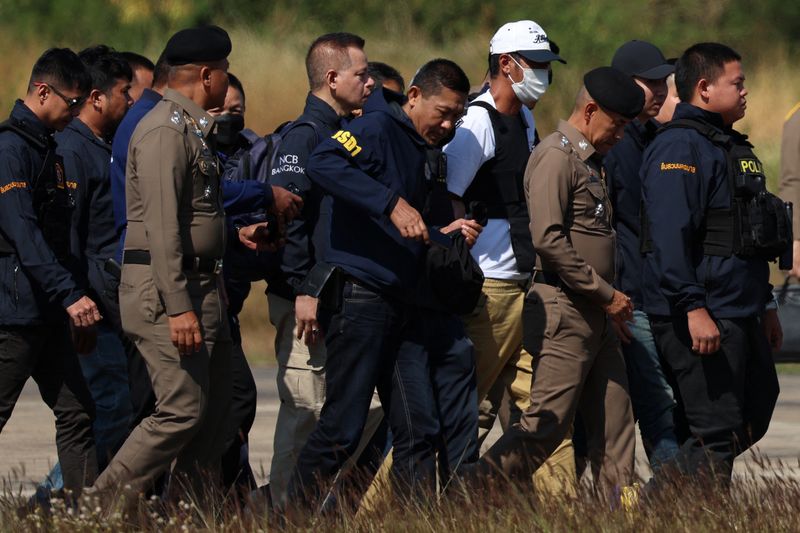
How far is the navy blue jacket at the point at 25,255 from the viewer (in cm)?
647

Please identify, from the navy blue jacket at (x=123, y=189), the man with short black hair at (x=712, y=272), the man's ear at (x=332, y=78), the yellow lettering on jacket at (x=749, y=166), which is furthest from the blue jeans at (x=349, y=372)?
the yellow lettering on jacket at (x=749, y=166)

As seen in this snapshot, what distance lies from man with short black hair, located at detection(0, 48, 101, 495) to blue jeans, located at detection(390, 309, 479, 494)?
125 centimetres

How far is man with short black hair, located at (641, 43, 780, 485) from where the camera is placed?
643 centimetres

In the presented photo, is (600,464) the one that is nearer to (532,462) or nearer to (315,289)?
(532,462)

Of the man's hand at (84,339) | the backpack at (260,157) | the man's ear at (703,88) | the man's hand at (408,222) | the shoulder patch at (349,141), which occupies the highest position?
the man's ear at (703,88)

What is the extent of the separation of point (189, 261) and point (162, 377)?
Result: 412 millimetres

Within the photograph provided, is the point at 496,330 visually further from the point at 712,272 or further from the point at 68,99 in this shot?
the point at 68,99

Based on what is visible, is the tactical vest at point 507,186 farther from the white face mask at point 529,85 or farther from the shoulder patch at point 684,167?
the shoulder patch at point 684,167

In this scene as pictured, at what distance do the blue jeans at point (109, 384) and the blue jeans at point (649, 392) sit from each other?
2162mm

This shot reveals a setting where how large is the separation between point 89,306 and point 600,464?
2.05m

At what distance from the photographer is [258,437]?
973 centimetres

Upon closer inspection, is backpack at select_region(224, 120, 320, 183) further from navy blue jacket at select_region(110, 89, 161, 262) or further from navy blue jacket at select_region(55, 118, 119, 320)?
navy blue jacket at select_region(110, 89, 161, 262)

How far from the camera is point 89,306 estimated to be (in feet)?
21.3

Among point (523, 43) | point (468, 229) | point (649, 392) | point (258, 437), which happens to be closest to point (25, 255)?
point (468, 229)
